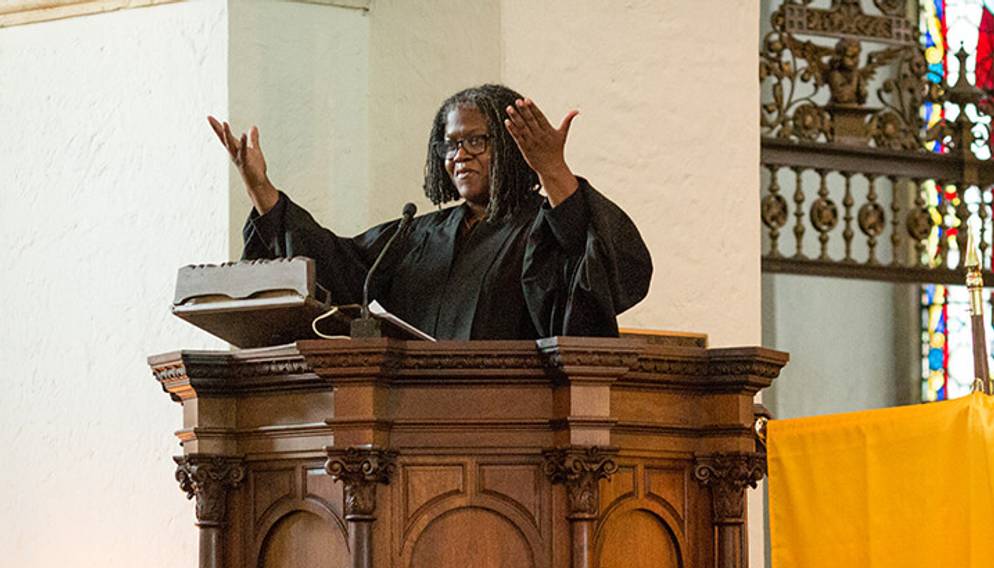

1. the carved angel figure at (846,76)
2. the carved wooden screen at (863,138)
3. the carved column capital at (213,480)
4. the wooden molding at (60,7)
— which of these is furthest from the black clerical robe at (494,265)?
the carved angel figure at (846,76)

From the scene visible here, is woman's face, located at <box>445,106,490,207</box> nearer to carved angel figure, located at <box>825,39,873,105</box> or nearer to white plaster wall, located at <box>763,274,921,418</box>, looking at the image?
carved angel figure, located at <box>825,39,873,105</box>

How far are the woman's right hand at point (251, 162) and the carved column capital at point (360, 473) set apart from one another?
101 centimetres

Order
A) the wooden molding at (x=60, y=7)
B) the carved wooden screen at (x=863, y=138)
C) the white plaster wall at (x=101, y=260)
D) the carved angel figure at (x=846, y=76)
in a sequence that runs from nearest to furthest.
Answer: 1. the white plaster wall at (x=101, y=260)
2. the wooden molding at (x=60, y=7)
3. the carved wooden screen at (x=863, y=138)
4. the carved angel figure at (x=846, y=76)

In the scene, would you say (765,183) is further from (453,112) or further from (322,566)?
(322,566)

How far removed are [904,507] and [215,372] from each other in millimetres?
1848

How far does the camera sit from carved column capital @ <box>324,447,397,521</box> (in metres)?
3.74

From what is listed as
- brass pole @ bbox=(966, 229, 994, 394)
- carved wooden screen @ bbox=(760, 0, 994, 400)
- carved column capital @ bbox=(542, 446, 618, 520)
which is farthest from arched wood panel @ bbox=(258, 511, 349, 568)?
carved wooden screen @ bbox=(760, 0, 994, 400)

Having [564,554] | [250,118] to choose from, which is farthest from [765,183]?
[564,554]

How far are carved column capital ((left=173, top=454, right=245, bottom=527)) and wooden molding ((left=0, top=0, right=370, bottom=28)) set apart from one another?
268 centimetres

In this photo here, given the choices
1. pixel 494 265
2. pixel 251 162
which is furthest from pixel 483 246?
pixel 251 162

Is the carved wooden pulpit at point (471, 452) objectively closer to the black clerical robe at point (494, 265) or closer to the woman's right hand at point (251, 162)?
the black clerical robe at point (494, 265)

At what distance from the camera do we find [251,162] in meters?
4.53

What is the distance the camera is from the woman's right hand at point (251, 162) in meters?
4.46

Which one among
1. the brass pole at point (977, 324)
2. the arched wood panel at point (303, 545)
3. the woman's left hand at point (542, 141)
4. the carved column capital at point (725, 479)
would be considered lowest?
the arched wood panel at point (303, 545)
